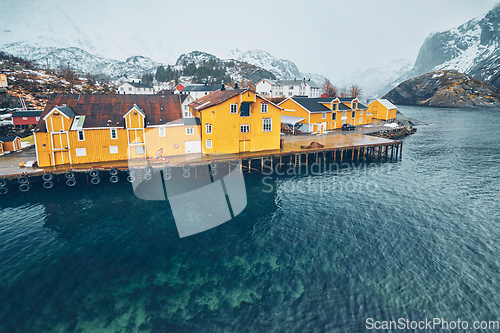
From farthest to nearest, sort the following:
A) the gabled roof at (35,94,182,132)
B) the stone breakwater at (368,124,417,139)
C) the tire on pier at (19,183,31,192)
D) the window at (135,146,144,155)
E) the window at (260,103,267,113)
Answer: the stone breakwater at (368,124,417,139)
the window at (260,103,267,113)
the window at (135,146,144,155)
the gabled roof at (35,94,182,132)
the tire on pier at (19,183,31,192)

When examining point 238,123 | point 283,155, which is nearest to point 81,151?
point 238,123

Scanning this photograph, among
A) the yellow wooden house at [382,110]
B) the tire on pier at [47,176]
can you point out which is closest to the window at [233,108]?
the tire on pier at [47,176]

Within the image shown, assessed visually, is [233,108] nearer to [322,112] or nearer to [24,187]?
[24,187]

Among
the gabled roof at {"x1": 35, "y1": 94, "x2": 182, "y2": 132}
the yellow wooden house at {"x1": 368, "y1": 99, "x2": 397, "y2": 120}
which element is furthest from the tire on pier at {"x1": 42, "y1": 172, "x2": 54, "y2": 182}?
the yellow wooden house at {"x1": 368, "y1": 99, "x2": 397, "y2": 120}

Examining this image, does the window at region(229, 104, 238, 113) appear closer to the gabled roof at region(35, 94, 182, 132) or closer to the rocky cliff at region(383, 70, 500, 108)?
the gabled roof at region(35, 94, 182, 132)

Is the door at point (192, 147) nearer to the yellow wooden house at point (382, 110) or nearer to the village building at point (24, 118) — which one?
the village building at point (24, 118)
